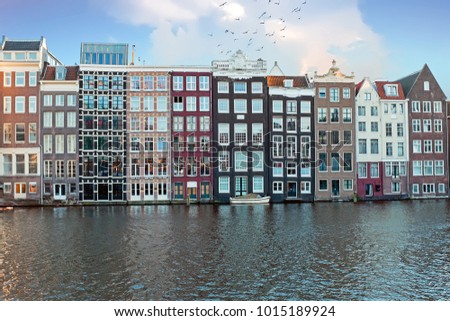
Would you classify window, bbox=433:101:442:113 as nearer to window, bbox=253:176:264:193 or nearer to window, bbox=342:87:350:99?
window, bbox=342:87:350:99

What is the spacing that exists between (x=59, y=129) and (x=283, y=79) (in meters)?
33.2

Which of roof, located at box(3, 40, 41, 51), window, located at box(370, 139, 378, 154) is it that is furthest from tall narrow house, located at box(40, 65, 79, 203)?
window, located at box(370, 139, 378, 154)

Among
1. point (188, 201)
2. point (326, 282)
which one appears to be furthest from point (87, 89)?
point (326, 282)

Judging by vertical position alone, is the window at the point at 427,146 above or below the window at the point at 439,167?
above

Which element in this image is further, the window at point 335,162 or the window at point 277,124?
the window at point 335,162

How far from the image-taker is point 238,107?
6888 centimetres

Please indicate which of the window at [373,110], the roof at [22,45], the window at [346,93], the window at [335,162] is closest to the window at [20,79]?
the roof at [22,45]

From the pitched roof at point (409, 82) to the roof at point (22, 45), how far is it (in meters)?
55.1

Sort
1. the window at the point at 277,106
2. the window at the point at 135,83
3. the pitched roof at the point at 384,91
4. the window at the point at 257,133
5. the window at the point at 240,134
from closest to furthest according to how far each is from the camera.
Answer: the window at the point at 135,83 → the window at the point at 240,134 → the window at the point at 257,133 → the window at the point at 277,106 → the pitched roof at the point at 384,91

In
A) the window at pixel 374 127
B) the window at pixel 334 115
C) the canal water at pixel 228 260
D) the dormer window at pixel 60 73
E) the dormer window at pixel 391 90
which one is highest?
the dormer window at pixel 60 73

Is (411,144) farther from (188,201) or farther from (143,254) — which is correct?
(143,254)

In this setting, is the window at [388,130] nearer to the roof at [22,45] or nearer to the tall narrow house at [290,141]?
the tall narrow house at [290,141]

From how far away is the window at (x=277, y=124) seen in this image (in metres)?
69.4

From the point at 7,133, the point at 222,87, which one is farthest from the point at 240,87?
the point at 7,133
